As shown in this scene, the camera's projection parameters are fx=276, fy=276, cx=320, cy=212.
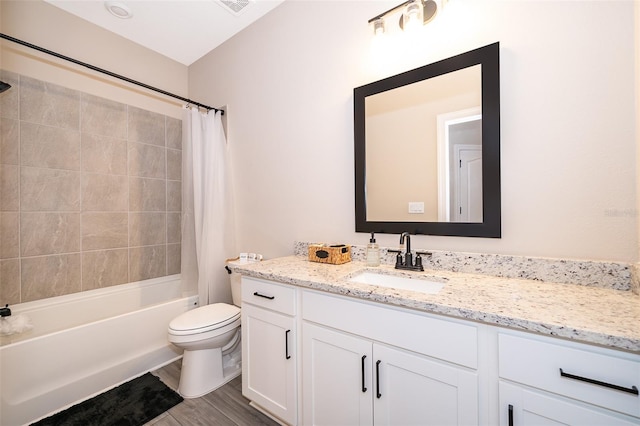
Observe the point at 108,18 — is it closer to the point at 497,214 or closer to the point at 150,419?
the point at 150,419

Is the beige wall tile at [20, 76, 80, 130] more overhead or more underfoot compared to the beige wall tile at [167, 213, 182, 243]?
more overhead

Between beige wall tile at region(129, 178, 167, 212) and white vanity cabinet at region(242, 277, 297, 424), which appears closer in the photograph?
white vanity cabinet at region(242, 277, 297, 424)

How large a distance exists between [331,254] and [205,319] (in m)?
0.96

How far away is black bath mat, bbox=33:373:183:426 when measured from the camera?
5.00 feet

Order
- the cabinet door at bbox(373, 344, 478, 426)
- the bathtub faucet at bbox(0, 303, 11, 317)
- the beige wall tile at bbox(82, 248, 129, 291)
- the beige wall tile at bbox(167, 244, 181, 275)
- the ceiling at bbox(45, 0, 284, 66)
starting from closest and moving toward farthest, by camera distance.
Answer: the cabinet door at bbox(373, 344, 478, 426), the bathtub faucet at bbox(0, 303, 11, 317), the ceiling at bbox(45, 0, 284, 66), the beige wall tile at bbox(82, 248, 129, 291), the beige wall tile at bbox(167, 244, 181, 275)

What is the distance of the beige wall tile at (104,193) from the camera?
225cm

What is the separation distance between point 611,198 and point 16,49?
3546mm

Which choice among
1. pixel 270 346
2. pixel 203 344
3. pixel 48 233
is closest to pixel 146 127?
pixel 48 233

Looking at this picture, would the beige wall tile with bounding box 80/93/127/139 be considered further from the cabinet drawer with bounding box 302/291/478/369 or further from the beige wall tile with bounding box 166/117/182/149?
the cabinet drawer with bounding box 302/291/478/369

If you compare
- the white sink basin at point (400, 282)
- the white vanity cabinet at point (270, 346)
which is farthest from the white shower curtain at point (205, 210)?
the white sink basin at point (400, 282)

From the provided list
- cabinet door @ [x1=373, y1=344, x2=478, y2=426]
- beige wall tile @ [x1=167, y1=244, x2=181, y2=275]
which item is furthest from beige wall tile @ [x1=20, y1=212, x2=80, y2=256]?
cabinet door @ [x1=373, y1=344, x2=478, y2=426]

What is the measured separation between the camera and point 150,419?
1548 mm

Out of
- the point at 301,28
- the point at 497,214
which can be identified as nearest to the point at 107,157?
the point at 301,28

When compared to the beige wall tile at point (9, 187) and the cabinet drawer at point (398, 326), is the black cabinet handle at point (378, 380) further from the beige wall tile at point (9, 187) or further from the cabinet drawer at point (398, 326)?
the beige wall tile at point (9, 187)
